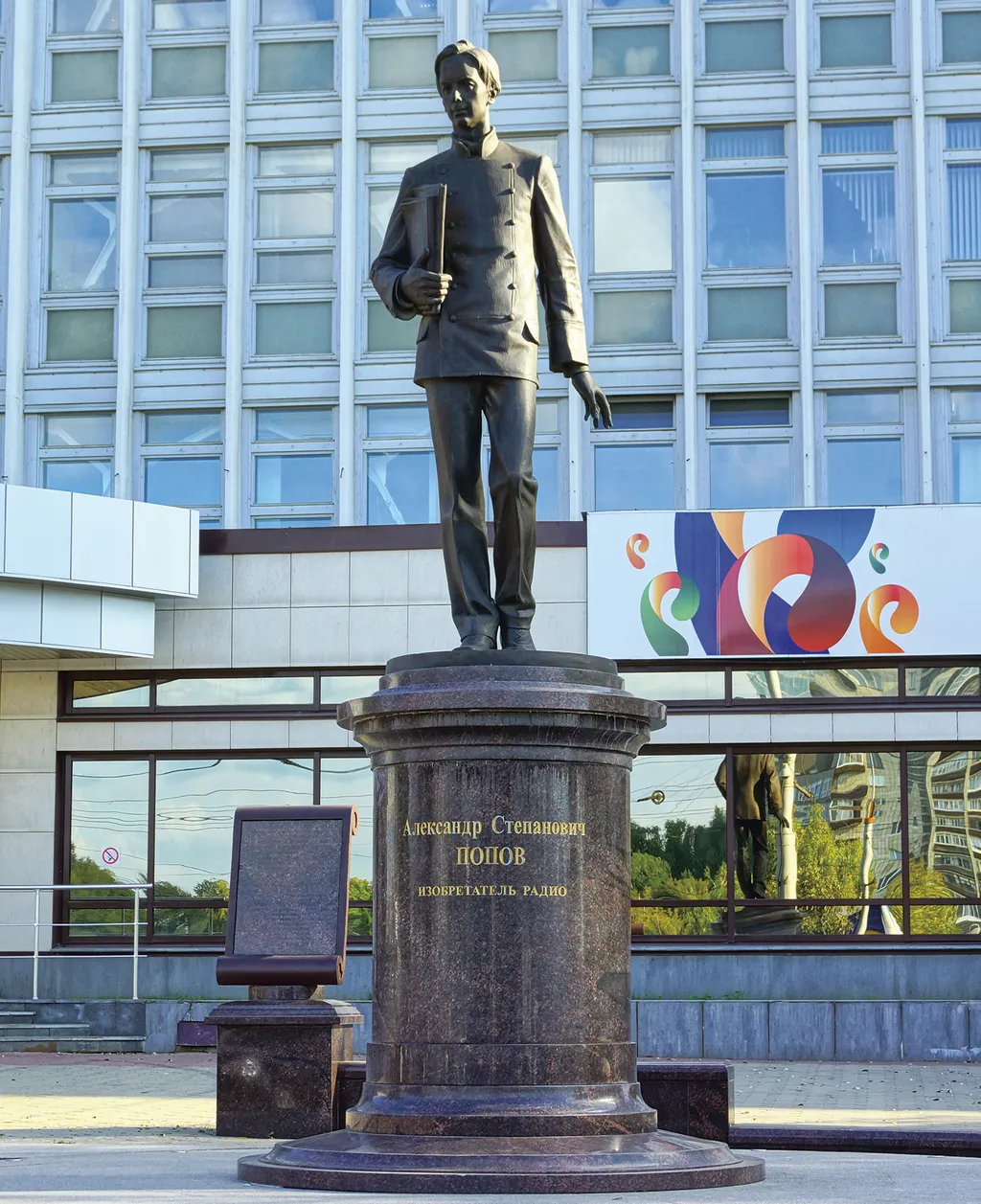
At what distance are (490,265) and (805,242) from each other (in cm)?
1685

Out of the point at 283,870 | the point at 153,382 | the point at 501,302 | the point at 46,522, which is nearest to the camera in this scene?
the point at 501,302

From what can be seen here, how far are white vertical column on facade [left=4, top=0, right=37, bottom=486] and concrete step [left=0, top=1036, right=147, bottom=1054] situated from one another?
329 inches

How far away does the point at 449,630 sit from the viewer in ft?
80.4

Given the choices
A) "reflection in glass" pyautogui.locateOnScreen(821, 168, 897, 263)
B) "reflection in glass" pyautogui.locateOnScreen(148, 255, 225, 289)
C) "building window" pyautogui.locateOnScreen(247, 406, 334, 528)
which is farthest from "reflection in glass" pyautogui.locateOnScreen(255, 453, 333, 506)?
"reflection in glass" pyautogui.locateOnScreen(821, 168, 897, 263)

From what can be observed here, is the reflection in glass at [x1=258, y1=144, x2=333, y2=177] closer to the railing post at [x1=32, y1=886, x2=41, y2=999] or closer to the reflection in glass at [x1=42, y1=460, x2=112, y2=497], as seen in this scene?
the reflection in glass at [x1=42, y1=460, x2=112, y2=497]

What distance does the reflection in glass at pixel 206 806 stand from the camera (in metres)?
25.1

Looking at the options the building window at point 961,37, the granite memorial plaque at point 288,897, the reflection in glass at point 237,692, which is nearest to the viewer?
the granite memorial plaque at point 288,897

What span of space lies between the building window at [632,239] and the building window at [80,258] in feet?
20.9

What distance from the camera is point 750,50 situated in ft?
86.9

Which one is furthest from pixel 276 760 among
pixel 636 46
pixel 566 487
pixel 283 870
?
pixel 283 870

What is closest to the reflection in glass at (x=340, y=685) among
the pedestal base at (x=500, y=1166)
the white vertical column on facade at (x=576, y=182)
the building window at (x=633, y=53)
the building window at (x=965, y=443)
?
the white vertical column on facade at (x=576, y=182)

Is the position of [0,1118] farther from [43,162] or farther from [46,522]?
[43,162]

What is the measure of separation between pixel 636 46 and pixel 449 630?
8.13 meters

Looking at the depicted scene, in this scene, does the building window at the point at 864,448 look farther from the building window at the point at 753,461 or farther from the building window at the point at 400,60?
the building window at the point at 400,60
